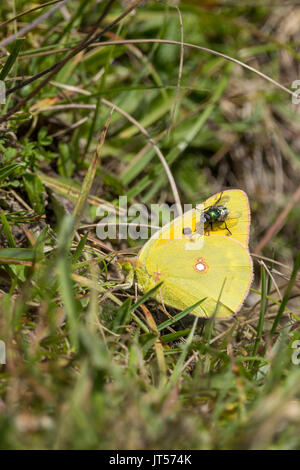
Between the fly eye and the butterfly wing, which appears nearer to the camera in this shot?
the butterfly wing

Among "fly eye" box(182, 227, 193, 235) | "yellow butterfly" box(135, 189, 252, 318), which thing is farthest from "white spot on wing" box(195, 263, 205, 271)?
"fly eye" box(182, 227, 193, 235)

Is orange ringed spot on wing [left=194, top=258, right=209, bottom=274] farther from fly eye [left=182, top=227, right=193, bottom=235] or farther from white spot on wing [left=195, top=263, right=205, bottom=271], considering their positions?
fly eye [left=182, top=227, right=193, bottom=235]

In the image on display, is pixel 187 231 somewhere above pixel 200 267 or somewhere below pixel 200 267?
above

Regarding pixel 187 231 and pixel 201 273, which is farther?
pixel 187 231

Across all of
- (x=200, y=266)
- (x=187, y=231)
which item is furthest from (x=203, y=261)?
(x=187, y=231)

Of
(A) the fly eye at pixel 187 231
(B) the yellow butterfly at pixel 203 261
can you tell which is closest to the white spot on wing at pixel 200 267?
(B) the yellow butterfly at pixel 203 261

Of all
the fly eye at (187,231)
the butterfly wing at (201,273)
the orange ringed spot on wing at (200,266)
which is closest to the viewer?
the butterfly wing at (201,273)

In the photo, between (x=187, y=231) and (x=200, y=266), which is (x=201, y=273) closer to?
(x=200, y=266)

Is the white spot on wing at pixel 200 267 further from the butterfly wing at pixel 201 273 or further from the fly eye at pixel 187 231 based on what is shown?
the fly eye at pixel 187 231
